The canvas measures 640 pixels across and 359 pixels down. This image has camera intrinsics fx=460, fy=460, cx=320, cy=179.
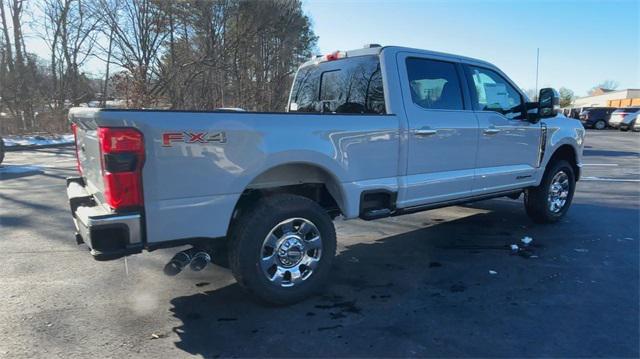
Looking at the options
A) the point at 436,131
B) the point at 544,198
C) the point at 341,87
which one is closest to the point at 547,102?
the point at 544,198

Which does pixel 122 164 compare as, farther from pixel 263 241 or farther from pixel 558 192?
pixel 558 192

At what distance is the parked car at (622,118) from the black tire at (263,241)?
3856 centimetres

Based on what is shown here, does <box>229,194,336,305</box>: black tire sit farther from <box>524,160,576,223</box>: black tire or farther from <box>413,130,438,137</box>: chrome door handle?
<box>524,160,576,223</box>: black tire

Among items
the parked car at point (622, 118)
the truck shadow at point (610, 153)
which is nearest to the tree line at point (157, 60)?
the truck shadow at point (610, 153)

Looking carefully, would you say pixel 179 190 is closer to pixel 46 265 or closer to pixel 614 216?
pixel 46 265

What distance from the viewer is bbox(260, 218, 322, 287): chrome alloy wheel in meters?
3.65

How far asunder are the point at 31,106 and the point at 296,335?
1104 inches

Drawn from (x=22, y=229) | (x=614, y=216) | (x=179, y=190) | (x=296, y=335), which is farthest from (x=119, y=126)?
(x=614, y=216)

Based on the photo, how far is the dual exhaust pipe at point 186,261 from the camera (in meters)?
3.37

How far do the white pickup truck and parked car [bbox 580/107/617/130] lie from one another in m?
37.7

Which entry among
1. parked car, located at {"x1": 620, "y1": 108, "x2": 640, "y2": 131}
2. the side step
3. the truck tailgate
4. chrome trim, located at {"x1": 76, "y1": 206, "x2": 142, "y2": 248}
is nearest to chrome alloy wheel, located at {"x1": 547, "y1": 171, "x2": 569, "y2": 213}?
the side step

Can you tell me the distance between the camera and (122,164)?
2.91 metres

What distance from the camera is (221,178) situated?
10.8ft

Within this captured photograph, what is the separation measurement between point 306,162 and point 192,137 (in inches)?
38.1
